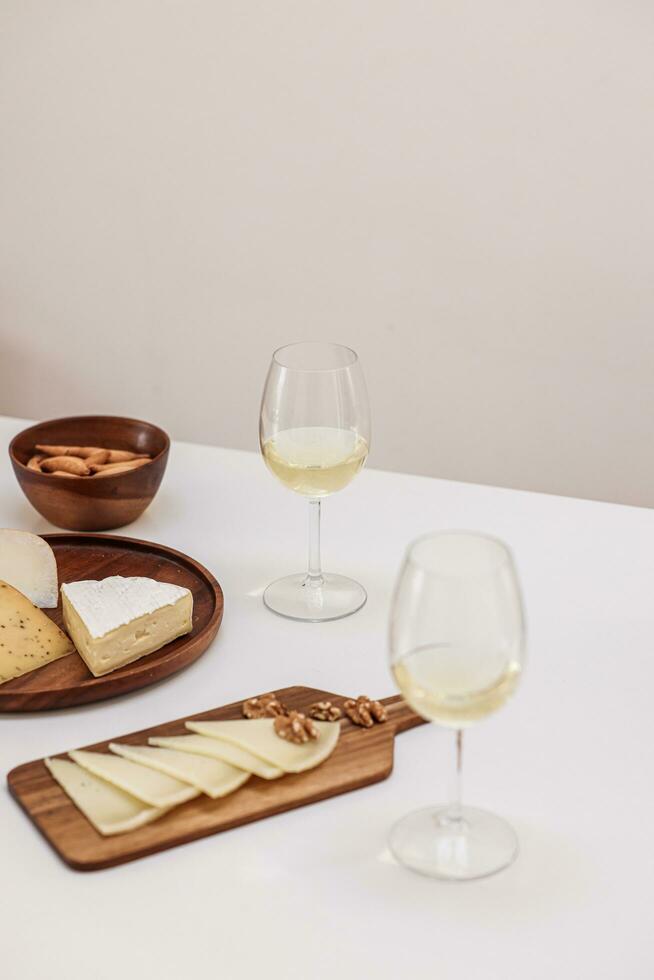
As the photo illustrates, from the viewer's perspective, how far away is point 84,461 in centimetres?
158

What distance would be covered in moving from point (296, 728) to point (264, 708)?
0.20 feet

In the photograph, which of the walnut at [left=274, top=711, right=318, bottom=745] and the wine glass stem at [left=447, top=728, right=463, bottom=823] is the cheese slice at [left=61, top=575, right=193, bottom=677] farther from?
the wine glass stem at [left=447, top=728, right=463, bottom=823]

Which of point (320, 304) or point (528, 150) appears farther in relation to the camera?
point (320, 304)

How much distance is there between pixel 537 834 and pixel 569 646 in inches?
13.1

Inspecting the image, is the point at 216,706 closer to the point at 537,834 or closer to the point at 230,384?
the point at 537,834

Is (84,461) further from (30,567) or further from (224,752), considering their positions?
(224,752)

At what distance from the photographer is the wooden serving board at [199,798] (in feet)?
3.04

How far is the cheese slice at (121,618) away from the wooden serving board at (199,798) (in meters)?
0.12

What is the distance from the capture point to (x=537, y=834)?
37.8 inches

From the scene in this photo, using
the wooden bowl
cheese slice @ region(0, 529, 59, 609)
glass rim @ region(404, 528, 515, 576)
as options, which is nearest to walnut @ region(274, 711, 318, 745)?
glass rim @ region(404, 528, 515, 576)

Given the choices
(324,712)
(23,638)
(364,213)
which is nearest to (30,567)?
(23,638)

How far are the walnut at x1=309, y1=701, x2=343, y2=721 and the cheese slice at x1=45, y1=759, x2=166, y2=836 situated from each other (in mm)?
189

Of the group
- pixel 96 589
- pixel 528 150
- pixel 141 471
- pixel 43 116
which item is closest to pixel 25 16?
pixel 43 116

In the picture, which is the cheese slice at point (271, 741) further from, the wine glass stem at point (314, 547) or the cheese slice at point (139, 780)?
the wine glass stem at point (314, 547)
